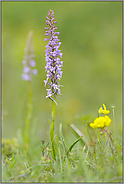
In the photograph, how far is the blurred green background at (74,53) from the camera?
8.52 m

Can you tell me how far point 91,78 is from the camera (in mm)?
9438

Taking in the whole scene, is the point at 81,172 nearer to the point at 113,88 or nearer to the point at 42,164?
the point at 42,164

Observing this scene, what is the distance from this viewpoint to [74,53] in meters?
10.6

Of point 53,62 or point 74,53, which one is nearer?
point 53,62

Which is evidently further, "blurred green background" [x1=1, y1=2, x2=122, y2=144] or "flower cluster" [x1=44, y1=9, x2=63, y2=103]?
"blurred green background" [x1=1, y1=2, x2=122, y2=144]

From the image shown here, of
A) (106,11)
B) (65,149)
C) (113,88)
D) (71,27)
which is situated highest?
(106,11)

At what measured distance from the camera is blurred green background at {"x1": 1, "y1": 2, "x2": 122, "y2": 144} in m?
8.52

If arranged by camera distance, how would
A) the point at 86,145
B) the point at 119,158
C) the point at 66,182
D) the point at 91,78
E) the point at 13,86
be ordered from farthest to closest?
the point at 91,78 < the point at 13,86 < the point at 86,145 < the point at 119,158 < the point at 66,182

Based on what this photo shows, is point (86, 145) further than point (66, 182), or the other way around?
point (86, 145)

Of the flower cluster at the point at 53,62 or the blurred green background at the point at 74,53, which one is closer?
the flower cluster at the point at 53,62

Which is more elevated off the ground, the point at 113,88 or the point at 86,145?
the point at 113,88

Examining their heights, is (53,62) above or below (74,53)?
below

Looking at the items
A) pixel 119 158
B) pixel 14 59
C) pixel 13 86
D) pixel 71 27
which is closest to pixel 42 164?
pixel 119 158

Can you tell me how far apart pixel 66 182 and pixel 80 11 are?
11.0m
